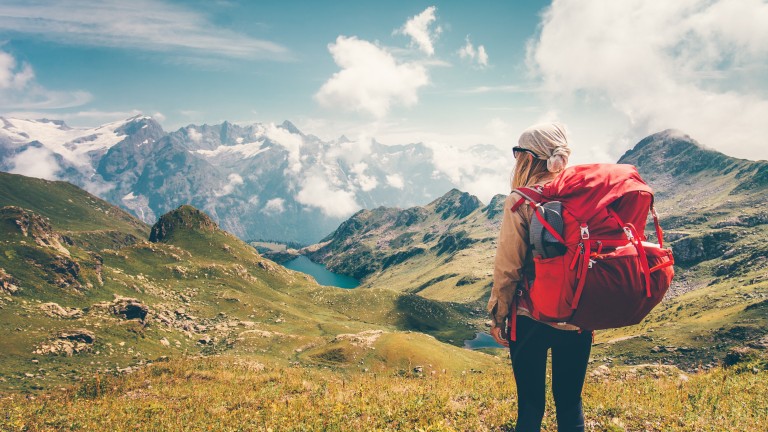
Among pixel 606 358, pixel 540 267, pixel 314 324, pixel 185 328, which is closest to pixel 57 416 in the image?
pixel 540 267

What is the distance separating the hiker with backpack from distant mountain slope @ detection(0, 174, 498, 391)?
35786 mm

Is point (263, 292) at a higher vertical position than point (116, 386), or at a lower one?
lower

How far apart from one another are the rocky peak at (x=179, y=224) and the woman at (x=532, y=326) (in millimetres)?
136195

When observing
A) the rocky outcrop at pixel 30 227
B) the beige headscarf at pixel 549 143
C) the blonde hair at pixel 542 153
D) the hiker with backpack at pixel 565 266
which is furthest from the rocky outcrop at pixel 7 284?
the beige headscarf at pixel 549 143

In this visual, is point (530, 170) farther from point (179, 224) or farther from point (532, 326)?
point (179, 224)

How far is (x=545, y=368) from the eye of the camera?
19.1ft

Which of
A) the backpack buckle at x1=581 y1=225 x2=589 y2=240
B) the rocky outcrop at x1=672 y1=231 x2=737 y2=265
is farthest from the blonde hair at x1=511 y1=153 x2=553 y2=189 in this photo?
the rocky outcrop at x1=672 y1=231 x2=737 y2=265

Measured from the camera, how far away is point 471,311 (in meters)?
151

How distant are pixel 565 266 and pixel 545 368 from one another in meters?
2.07

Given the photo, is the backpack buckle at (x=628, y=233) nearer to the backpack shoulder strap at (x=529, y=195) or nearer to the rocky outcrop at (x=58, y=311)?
the backpack shoulder strap at (x=529, y=195)

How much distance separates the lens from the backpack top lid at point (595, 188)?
470cm

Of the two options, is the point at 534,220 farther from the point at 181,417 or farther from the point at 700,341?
the point at 700,341

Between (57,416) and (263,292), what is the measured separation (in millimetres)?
91490

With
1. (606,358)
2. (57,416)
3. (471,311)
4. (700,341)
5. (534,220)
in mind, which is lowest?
(471,311)
